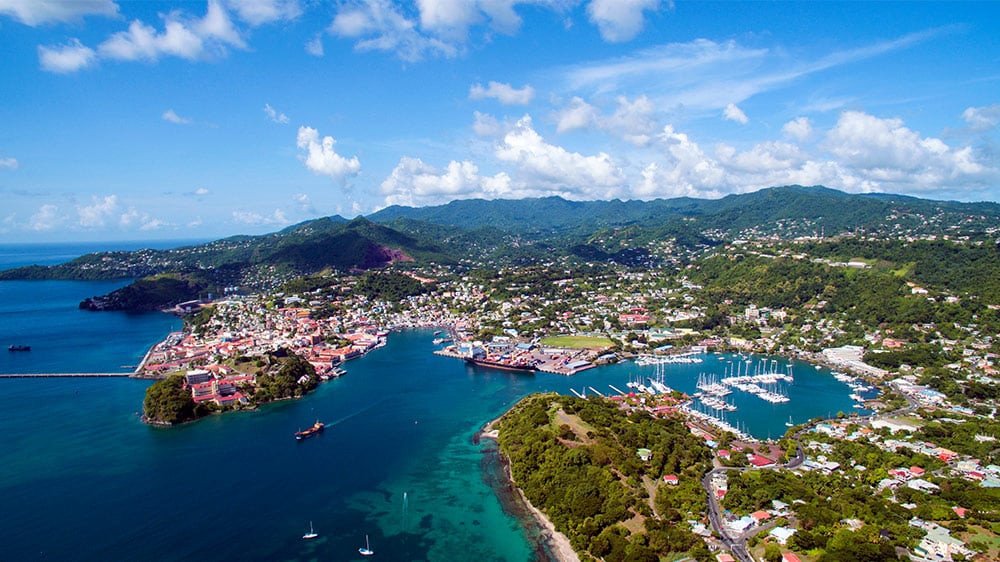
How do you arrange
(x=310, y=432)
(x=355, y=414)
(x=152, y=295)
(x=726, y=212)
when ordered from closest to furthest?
(x=310, y=432), (x=355, y=414), (x=152, y=295), (x=726, y=212)

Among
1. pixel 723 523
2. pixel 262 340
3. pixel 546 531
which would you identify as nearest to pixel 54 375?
pixel 262 340

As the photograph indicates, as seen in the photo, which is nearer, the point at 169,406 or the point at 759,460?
the point at 759,460

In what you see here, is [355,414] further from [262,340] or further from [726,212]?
[726,212]

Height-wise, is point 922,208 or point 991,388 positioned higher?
point 922,208

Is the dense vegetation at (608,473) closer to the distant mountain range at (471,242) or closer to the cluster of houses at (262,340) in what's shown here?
the cluster of houses at (262,340)

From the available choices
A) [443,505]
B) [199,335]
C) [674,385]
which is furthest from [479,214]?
[443,505]

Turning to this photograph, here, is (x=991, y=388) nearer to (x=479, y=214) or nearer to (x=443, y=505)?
(x=443, y=505)

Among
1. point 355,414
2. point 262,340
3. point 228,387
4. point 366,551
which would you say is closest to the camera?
point 366,551
